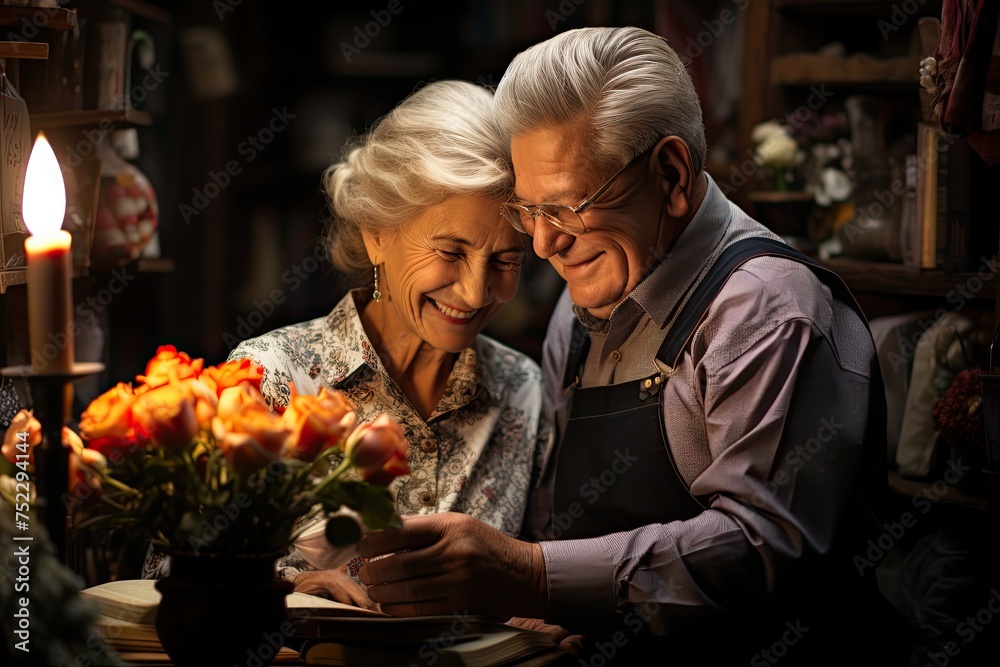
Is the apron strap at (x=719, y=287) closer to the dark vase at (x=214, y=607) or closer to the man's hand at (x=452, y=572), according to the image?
the man's hand at (x=452, y=572)

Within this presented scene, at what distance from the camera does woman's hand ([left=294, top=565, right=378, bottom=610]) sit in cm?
174

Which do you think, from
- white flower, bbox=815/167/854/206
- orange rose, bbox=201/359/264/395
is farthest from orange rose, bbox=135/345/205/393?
white flower, bbox=815/167/854/206

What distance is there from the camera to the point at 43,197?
3.07 feet

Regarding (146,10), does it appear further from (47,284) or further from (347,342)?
(47,284)

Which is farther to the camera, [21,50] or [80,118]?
[80,118]

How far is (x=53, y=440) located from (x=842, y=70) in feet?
9.32

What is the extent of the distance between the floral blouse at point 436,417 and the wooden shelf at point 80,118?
33.3 inches

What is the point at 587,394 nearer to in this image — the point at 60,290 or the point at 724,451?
the point at 724,451

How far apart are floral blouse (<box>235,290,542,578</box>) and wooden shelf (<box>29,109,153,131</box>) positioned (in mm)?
846

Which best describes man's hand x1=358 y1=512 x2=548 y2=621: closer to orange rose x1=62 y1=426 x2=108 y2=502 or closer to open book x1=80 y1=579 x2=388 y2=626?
open book x1=80 y1=579 x2=388 y2=626

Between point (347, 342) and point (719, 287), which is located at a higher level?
point (719, 287)

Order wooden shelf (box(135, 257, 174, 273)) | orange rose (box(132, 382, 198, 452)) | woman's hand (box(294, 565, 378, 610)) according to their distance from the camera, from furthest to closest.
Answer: wooden shelf (box(135, 257, 174, 273)) → woman's hand (box(294, 565, 378, 610)) → orange rose (box(132, 382, 198, 452))

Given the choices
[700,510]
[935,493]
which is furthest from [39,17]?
[935,493]

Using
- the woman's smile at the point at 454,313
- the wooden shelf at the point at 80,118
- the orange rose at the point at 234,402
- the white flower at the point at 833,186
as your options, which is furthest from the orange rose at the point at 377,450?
the white flower at the point at 833,186
